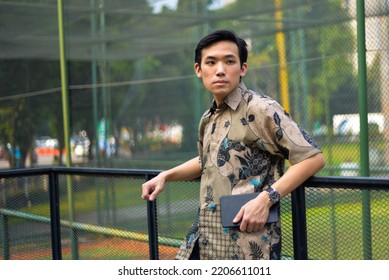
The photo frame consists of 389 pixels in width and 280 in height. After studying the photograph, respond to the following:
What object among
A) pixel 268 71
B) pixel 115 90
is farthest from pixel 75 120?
pixel 268 71

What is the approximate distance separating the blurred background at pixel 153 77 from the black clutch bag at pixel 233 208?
12.1 feet

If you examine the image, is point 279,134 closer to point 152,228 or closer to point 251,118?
point 251,118

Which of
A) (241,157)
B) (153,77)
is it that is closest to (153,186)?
(241,157)

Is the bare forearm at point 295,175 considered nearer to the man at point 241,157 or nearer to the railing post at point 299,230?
the man at point 241,157

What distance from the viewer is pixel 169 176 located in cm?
296

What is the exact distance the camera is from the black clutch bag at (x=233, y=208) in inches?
95.0

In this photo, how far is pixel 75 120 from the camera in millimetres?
8414

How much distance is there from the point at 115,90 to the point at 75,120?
593mm

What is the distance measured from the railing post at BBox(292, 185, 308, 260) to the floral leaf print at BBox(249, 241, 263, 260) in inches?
20.8

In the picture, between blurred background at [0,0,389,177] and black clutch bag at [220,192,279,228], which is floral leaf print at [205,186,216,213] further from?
blurred background at [0,0,389,177]

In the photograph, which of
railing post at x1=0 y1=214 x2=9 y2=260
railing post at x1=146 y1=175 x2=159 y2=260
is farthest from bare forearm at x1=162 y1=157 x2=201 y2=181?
railing post at x1=0 y1=214 x2=9 y2=260

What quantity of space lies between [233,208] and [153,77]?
580cm

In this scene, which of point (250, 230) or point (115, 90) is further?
point (115, 90)

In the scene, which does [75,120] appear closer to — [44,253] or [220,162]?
[44,253]
